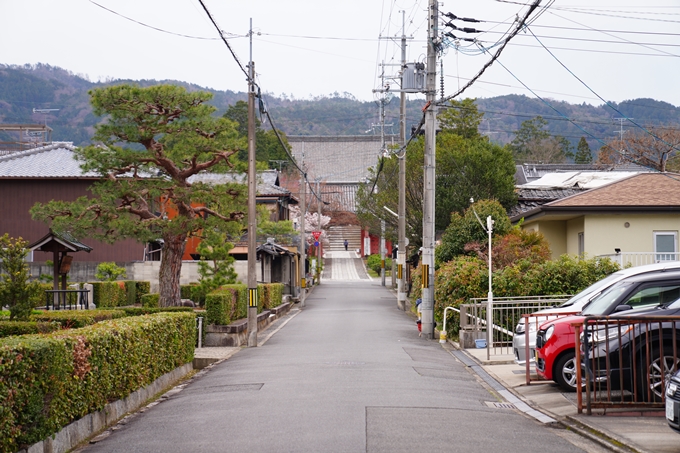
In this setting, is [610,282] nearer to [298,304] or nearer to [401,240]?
[401,240]

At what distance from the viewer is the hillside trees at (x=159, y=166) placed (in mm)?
22609

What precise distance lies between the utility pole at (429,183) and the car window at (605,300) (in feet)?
35.2

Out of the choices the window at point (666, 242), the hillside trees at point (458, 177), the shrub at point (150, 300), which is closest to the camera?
the window at point (666, 242)

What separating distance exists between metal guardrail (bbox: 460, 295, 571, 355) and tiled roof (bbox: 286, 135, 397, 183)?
2962 inches

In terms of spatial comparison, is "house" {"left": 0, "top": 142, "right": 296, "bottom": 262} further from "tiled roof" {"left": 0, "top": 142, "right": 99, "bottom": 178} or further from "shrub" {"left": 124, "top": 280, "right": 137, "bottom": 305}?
"shrub" {"left": 124, "top": 280, "right": 137, "bottom": 305}

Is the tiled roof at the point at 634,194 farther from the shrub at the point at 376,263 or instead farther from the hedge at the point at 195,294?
the shrub at the point at 376,263

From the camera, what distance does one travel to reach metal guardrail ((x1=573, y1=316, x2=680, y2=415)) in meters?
10.1

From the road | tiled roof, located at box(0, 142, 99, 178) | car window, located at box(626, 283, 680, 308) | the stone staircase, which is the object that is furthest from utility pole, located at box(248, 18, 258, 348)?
the stone staircase

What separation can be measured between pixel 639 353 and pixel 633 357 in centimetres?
39

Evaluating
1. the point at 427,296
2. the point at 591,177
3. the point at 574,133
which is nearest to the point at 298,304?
the point at 591,177

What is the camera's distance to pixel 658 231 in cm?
2547

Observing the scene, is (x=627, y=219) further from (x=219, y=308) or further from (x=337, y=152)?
(x=337, y=152)

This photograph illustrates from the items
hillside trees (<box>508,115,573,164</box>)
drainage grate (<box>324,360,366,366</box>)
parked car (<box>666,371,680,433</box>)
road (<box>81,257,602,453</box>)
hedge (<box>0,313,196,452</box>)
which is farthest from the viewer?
hillside trees (<box>508,115,573,164</box>)

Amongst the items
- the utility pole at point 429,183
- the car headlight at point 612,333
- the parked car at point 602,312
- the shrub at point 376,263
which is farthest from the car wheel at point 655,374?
the shrub at point 376,263
